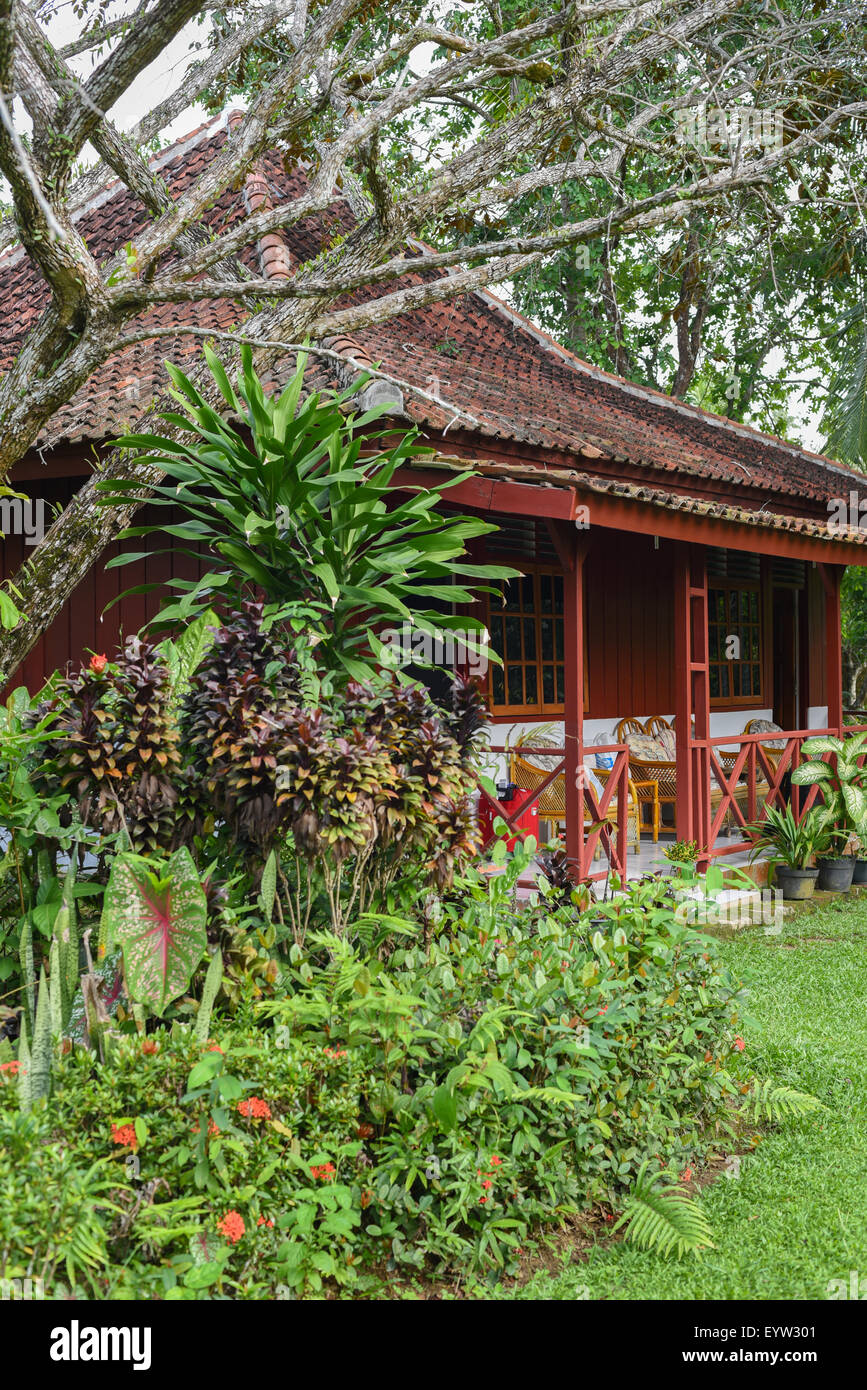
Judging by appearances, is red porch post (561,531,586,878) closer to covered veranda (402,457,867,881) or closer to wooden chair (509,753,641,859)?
covered veranda (402,457,867,881)

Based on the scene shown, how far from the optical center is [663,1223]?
120 inches

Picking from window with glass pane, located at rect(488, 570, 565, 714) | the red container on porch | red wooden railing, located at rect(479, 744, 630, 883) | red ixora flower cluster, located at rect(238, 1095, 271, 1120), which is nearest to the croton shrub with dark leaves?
red ixora flower cluster, located at rect(238, 1095, 271, 1120)

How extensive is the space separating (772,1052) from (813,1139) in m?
0.65

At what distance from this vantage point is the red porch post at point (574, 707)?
6258mm

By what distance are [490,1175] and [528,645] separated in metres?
6.56

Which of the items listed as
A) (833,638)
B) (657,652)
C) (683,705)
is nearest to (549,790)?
(683,705)

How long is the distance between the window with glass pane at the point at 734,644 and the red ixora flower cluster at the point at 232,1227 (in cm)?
917

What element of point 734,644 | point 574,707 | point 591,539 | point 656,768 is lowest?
point 656,768

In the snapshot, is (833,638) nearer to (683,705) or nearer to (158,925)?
(683,705)

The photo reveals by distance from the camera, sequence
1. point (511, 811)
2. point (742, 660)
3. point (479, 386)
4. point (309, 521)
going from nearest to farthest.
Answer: point (309, 521), point (511, 811), point (479, 386), point (742, 660)

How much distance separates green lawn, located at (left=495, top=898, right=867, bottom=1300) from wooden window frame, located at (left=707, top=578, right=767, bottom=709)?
18.9ft

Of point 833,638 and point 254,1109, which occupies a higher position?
point 833,638

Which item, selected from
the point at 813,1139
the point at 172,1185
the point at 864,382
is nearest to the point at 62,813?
the point at 172,1185

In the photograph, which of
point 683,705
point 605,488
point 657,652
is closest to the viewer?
point 605,488
